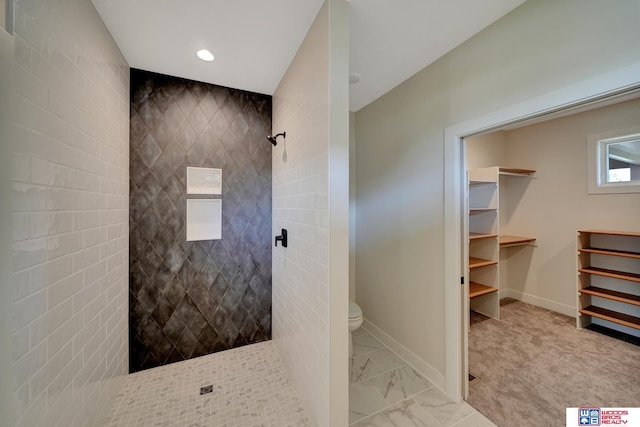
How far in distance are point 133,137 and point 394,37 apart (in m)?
2.15

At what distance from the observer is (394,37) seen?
150 centimetres

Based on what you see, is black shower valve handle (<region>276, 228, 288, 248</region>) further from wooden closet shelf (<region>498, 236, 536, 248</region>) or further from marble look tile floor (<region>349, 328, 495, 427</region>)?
wooden closet shelf (<region>498, 236, 536, 248</region>)

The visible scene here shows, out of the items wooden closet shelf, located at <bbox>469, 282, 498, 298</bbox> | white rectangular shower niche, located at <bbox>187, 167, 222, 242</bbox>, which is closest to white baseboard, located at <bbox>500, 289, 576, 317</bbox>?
wooden closet shelf, located at <bbox>469, 282, 498, 298</bbox>

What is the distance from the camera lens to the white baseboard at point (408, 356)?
5.71 feet

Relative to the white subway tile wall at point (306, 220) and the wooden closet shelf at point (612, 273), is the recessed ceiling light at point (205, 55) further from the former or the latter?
the wooden closet shelf at point (612, 273)

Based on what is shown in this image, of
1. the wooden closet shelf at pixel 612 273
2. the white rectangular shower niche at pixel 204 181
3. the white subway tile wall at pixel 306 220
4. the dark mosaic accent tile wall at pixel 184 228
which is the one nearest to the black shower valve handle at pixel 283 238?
the white subway tile wall at pixel 306 220

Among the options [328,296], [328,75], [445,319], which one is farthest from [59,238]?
[445,319]

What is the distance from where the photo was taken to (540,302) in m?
3.12

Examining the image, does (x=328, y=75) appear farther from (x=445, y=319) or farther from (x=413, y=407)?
(x=413, y=407)

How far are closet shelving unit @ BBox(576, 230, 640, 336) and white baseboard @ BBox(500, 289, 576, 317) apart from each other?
193 mm

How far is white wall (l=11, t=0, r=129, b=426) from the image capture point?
32.2 inches

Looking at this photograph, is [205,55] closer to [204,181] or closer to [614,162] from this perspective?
[204,181]

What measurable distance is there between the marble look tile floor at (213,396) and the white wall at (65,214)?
225 millimetres

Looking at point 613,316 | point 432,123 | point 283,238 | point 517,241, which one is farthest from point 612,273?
point 283,238
